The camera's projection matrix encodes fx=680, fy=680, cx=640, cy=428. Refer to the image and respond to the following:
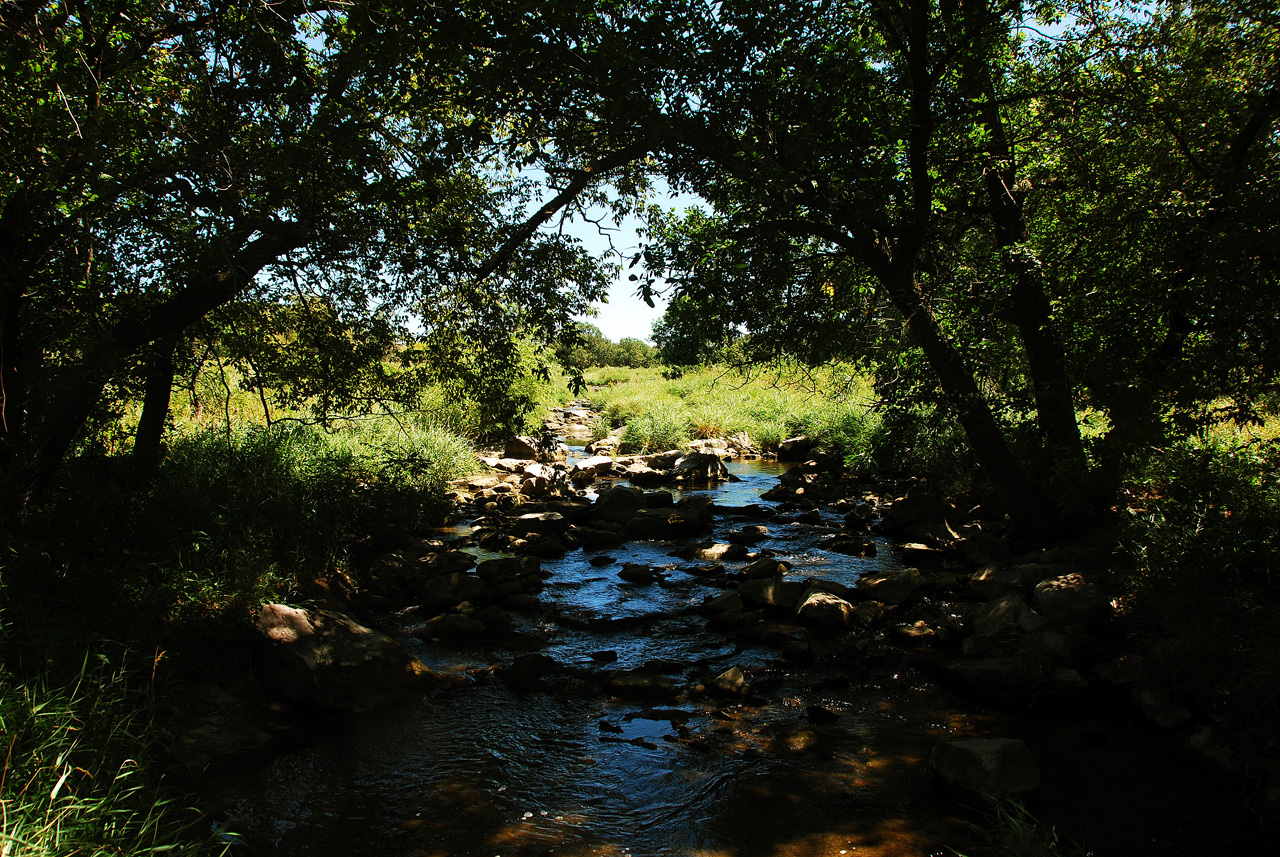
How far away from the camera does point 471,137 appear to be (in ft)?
18.3

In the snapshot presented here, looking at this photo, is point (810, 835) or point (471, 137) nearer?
point (810, 835)

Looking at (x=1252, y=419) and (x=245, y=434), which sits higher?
(x=1252, y=419)

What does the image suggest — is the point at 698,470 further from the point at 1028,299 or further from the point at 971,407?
the point at 1028,299

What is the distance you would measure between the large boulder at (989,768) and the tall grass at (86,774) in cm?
399

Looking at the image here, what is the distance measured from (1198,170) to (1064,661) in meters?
4.01

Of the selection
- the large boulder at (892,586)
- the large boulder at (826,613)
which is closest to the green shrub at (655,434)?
the large boulder at (892,586)

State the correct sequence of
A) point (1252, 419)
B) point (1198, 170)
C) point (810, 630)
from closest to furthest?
point (1252, 419) → point (1198, 170) → point (810, 630)

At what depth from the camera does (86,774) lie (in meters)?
3.07

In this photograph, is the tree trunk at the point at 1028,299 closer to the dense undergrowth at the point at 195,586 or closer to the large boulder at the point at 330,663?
the dense undergrowth at the point at 195,586

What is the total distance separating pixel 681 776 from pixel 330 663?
9.28 ft

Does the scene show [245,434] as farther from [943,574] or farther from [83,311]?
[943,574]

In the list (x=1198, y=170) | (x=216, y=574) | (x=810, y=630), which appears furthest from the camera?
(x=810, y=630)

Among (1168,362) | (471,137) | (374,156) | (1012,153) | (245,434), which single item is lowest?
(245,434)

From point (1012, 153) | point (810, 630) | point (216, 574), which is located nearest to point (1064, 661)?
point (810, 630)
